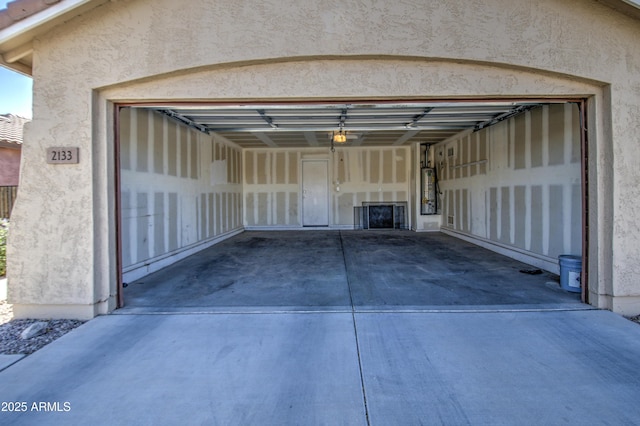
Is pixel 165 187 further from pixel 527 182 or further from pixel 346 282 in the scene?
pixel 527 182

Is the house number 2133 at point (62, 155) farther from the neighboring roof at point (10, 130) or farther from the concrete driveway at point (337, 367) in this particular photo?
the neighboring roof at point (10, 130)

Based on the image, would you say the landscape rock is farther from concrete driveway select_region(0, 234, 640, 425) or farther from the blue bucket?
the blue bucket

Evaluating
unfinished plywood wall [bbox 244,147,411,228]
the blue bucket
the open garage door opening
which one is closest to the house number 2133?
the open garage door opening

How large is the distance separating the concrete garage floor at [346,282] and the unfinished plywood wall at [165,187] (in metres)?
0.47

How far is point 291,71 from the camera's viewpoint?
3.45 meters

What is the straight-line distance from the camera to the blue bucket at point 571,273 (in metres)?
4.06

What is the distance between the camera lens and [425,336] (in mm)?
2961

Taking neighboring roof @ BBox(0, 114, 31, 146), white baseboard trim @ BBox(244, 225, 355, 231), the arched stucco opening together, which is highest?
neighboring roof @ BBox(0, 114, 31, 146)

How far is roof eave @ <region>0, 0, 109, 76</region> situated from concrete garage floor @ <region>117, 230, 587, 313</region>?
8.80 ft

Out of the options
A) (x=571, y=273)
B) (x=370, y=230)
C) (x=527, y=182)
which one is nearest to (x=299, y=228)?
(x=370, y=230)

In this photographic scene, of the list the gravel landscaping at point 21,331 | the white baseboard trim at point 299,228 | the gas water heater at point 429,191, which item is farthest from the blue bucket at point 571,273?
the white baseboard trim at point 299,228

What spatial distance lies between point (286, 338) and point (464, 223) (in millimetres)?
6825

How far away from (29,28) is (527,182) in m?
6.58

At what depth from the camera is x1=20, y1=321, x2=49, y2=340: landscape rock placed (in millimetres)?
3041
